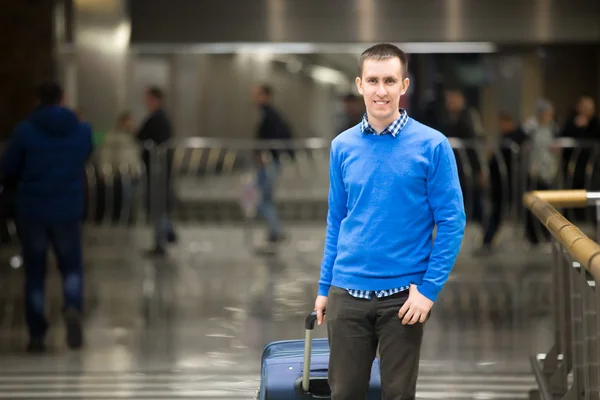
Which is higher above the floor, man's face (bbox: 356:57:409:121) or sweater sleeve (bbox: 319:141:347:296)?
man's face (bbox: 356:57:409:121)

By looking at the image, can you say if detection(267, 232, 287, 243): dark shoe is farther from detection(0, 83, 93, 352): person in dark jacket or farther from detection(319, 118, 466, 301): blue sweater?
detection(319, 118, 466, 301): blue sweater

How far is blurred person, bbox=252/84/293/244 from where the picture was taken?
13.7 meters

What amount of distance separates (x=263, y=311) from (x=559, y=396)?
4057 mm

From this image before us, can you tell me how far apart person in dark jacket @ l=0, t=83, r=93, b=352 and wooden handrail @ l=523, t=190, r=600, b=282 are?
335 centimetres

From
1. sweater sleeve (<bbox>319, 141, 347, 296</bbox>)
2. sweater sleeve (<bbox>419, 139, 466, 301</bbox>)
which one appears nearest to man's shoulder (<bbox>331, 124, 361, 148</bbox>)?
sweater sleeve (<bbox>319, 141, 347, 296</bbox>)

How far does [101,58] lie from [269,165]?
405 cm

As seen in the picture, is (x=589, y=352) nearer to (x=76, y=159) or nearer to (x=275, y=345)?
(x=275, y=345)

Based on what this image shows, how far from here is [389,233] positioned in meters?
3.96

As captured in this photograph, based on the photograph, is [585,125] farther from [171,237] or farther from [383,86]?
[383,86]

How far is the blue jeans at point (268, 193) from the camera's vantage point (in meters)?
13.7

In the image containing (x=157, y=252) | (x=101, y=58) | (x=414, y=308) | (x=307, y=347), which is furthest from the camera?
(x=101, y=58)

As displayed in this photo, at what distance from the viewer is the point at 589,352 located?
4781mm

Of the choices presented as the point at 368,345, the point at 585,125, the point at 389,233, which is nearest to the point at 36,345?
the point at 368,345

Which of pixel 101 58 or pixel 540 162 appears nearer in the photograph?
pixel 540 162
